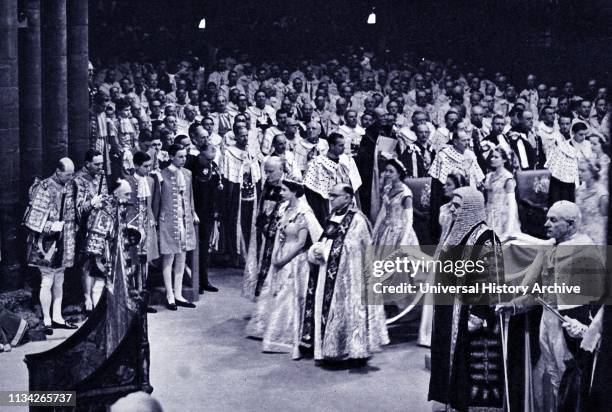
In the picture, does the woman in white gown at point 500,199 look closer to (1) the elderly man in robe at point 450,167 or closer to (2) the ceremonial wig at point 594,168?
(1) the elderly man in robe at point 450,167

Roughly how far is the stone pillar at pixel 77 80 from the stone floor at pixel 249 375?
2.07 meters

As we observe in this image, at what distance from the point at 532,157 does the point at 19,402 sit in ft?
26.3

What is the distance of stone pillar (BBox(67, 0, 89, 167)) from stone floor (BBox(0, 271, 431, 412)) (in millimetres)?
2067

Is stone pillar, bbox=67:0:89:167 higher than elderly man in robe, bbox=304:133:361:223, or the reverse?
stone pillar, bbox=67:0:89:167

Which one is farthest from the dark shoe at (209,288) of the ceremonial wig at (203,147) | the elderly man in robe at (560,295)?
the elderly man in robe at (560,295)

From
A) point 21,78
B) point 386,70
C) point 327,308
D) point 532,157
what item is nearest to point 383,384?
point 327,308

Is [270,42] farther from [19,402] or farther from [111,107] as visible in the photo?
[19,402]

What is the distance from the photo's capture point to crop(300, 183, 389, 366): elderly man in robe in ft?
27.8

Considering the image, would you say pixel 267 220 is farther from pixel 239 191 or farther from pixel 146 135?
pixel 239 191

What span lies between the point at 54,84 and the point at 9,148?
0.89 m

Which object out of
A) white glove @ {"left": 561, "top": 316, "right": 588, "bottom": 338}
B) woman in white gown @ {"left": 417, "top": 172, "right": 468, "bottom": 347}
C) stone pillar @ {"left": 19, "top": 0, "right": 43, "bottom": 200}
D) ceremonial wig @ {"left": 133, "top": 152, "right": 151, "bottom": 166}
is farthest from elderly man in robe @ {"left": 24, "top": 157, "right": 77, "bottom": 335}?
white glove @ {"left": 561, "top": 316, "right": 588, "bottom": 338}

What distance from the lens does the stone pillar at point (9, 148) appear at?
970 centimetres

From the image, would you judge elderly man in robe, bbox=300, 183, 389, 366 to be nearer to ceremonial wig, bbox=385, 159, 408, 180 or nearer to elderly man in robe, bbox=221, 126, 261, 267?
ceremonial wig, bbox=385, 159, 408, 180

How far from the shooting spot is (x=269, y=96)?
17.0 m
